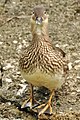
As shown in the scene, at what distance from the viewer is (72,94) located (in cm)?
440

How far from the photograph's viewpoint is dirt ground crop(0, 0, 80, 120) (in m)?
4.18

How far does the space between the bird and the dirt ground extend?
1.04 feet

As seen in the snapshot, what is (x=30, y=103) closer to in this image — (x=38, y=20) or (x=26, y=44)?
(x=38, y=20)

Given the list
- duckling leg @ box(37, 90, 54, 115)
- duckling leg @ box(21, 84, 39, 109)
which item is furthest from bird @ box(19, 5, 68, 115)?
duckling leg @ box(21, 84, 39, 109)

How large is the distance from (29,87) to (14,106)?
28 cm

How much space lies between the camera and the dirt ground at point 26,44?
4.18m

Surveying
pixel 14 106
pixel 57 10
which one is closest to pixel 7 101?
pixel 14 106

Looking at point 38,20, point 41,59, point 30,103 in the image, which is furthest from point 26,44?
point 38,20

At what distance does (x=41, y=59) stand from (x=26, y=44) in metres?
1.21

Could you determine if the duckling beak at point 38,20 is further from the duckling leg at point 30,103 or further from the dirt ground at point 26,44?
the dirt ground at point 26,44

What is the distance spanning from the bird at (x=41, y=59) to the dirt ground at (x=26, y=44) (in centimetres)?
32

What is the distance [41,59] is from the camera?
391 centimetres

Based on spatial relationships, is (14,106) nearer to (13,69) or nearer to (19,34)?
(13,69)

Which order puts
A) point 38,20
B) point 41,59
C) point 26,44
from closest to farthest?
1. point 38,20
2. point 41,59
3. point 26,44
